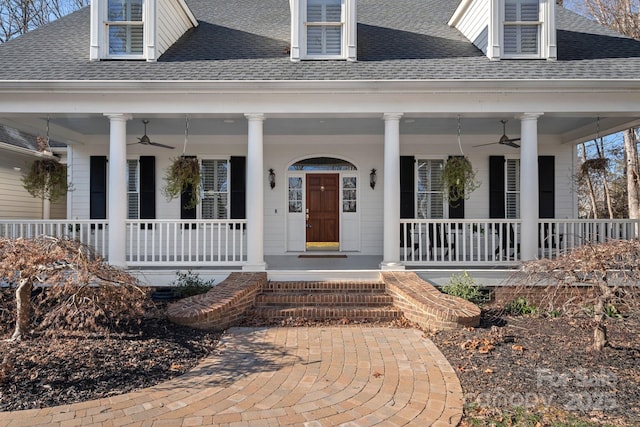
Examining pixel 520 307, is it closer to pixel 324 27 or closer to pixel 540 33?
pixel 540 33

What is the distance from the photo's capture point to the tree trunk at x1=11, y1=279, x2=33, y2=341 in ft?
14.1

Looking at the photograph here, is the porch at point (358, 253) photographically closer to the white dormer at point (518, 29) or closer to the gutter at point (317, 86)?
the gutter at point (317, 86)

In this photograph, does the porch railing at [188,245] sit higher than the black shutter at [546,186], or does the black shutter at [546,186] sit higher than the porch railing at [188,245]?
the black shutter at [546,186]

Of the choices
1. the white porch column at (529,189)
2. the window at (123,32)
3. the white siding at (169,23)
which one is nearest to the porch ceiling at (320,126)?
the white porch column at (529,189)

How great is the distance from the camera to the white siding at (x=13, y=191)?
11.0 metres

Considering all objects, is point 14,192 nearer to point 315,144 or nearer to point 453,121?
point 315,144

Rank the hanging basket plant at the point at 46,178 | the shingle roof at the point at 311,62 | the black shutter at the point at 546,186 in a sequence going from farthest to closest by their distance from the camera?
the black shutter at the point at 546,186 < the hanging basket plant at the point at 46,178 < the shingle roof at the point at 311,62

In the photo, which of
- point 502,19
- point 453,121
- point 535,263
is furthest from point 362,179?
point 535,263

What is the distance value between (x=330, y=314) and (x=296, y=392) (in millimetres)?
2211

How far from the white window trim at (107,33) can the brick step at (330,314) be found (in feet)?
16.9

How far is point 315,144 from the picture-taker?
9359mm

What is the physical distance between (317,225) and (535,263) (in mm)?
5873

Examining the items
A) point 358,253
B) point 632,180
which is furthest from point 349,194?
point 632,180

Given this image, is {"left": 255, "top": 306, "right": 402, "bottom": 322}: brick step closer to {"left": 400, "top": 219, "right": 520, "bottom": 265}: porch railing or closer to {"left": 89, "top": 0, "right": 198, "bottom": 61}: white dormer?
{"left": 400, "top": 219, "right": 520, "bottom": 265}: porch railing
